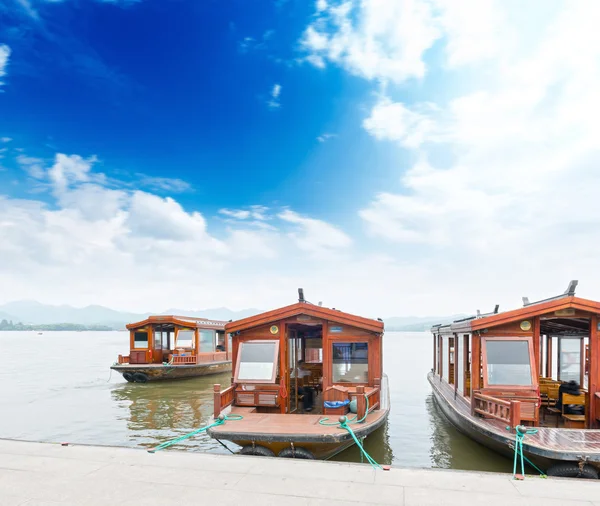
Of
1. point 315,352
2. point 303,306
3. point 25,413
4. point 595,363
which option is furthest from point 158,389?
point 595,363

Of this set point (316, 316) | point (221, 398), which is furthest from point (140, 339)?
point (316, 316)

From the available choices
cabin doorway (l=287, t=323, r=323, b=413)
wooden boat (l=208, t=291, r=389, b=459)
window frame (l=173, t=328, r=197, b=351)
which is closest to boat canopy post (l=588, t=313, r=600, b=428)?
wooden boat (l=208, t=291, r=389, b=459)

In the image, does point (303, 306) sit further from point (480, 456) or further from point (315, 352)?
point (315, 352)

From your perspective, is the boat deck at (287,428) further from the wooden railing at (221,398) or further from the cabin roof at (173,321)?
the cabin roof at (173,321)

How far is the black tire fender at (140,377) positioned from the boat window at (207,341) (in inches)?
126

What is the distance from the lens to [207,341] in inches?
1062

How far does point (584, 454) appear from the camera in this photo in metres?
7.70

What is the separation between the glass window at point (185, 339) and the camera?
2523cm

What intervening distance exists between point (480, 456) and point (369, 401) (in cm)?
316

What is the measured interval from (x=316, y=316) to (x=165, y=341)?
58.5 feet

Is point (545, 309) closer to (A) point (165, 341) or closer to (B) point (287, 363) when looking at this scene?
(B) point (287, 363)

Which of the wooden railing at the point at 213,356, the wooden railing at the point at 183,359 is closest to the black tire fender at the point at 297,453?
the wooden railing at the point at 183,359

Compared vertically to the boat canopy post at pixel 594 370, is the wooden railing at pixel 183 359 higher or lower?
lower

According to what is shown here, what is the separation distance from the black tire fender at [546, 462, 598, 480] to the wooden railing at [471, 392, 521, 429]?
3.62 ft
